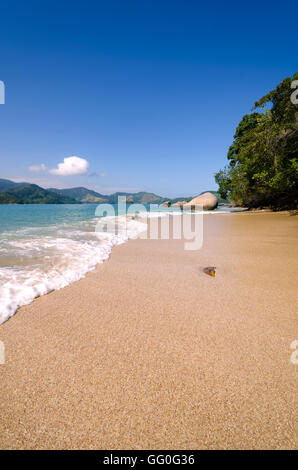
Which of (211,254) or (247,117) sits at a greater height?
(247,117)

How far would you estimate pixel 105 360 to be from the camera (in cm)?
147

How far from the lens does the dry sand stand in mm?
993

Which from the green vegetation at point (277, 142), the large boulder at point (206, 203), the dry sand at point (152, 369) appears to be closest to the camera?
the dry sand at point (152, 369)

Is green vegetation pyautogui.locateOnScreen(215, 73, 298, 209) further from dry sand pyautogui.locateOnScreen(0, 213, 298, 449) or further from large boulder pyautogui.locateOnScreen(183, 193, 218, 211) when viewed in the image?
large boulder pyautogui.locateOnScreen(183, 193, 218, 211)

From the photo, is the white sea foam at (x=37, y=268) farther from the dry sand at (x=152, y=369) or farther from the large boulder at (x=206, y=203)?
the large boulder at (x=206, y=203)

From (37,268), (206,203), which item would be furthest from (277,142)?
(206,203)

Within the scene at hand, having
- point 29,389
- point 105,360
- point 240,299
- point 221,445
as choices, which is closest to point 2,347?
point 29,389

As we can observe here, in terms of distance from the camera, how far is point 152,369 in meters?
1.39

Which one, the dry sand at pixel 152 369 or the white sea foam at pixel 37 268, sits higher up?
the white sea foam at pixel 37 268

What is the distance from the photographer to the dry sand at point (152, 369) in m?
0.99

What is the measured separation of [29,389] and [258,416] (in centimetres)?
138

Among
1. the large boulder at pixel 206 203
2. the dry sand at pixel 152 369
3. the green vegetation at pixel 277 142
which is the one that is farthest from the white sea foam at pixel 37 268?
the large boulder at pixel 206 203

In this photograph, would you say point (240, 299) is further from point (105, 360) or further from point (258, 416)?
point (105, 360)

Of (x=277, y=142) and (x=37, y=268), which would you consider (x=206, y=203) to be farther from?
(x=37, y=268)
